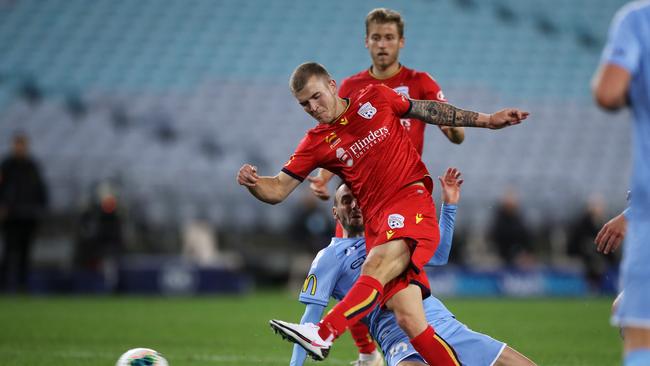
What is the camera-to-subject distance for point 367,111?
17.9 ft

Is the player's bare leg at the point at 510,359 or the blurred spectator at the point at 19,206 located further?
the blurred spectator at the point at 19,206

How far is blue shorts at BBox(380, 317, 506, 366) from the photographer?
527 cm

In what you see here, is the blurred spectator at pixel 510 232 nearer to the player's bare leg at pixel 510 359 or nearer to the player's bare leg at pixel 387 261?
the player's bare leg at pixel 510 359

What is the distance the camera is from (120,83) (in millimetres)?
20719

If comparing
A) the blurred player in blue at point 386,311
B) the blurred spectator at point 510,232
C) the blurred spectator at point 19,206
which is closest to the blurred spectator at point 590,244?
the blurred spectator at point 510,232

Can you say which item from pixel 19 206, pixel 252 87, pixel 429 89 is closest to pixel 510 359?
pixel 429 89

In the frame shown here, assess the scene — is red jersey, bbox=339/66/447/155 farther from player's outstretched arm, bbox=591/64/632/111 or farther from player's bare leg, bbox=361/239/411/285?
player's outstretched arm, bbox=591/64/632/111

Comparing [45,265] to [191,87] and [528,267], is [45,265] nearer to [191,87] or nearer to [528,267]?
[191,87]

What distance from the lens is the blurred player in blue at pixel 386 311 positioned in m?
5.29

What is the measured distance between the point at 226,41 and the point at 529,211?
8197mm

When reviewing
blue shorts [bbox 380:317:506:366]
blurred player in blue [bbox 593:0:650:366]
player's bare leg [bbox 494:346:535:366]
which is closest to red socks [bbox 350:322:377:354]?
blue shorts [bbox 380:317:506:366]

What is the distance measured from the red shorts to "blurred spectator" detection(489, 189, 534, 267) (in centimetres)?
1173

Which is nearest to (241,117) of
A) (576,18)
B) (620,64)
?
(576,18)

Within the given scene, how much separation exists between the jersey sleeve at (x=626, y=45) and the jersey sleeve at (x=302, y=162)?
A: 2437mm
